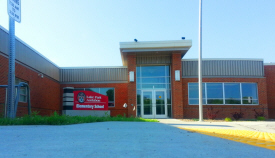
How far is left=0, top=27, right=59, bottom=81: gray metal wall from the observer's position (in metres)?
14.5

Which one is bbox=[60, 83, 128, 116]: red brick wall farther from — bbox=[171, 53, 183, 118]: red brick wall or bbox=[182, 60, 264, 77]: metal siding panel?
bbox=[182, 60, 264, 77]: metal siding panel

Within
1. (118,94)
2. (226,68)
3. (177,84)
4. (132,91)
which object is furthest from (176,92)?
(118,94)

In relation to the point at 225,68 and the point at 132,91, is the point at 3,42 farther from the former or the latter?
the point at 225,68

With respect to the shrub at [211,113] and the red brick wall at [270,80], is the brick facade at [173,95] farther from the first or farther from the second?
the shrub at [211,113]

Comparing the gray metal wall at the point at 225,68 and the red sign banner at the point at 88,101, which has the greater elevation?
the gray metal wall at the point at 225,68

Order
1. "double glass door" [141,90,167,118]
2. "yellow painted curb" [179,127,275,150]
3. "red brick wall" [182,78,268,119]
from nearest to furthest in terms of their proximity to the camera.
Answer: "yellow painted curb" [179,127,275,150], "double glass door" [141,90,167,118], "red brick wall" [182,78,268,119]

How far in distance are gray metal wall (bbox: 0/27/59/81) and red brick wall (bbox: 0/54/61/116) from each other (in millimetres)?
379

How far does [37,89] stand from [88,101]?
3.97 m

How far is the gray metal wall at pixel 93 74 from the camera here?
23797 mm

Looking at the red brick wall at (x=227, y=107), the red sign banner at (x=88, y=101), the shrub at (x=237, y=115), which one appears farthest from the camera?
the red brick wall at (x=227, y=107)

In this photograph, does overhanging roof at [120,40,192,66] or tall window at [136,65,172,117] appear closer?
overhanging roof at [120,40,192,66]

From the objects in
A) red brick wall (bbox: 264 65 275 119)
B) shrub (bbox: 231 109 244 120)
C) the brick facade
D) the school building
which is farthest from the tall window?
red brick wall (bbox: 264 65 275 119)

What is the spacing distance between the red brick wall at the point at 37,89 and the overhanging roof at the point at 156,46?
6.76m

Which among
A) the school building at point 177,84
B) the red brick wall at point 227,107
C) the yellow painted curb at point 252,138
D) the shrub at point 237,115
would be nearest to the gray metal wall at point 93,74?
the school building at point 177,84
